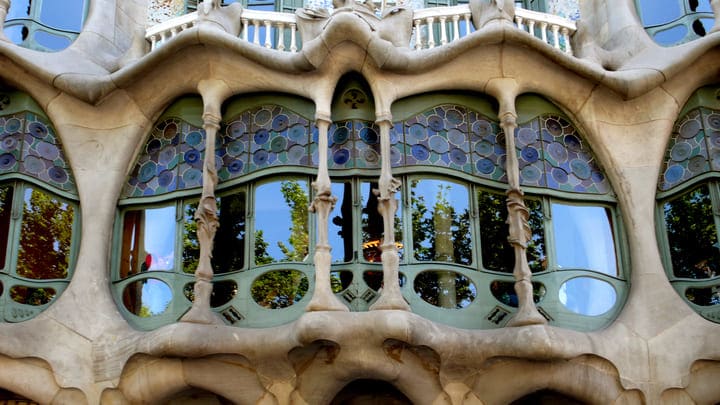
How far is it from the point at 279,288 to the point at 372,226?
50.3 inches

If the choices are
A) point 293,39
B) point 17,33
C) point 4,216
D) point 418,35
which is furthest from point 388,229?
point 17,33

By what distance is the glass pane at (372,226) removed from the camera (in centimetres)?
1112

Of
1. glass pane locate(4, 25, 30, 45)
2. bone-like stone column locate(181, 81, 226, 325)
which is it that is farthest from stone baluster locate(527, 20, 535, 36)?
glass pane locate(4, 25, 30, 45)

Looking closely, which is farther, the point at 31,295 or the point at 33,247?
the point at 33,247

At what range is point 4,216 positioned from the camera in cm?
1177

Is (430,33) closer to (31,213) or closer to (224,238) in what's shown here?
(224,238)

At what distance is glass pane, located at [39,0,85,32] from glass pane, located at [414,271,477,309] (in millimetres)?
5846

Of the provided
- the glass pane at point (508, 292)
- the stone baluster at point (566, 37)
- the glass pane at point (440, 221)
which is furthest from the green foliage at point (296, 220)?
the stone baluster at point (566, 37)

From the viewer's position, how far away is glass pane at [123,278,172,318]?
37.2 feet

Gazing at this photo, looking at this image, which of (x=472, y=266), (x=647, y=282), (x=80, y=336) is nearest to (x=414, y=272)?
(x=472, y=266)

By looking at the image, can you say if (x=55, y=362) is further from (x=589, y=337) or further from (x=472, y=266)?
(x=589, y=337)

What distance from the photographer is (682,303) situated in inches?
439

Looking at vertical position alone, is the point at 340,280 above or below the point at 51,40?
below

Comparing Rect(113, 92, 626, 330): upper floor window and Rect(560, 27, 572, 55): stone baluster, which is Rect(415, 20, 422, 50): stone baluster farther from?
Rect(560, 27, 572, 55): stone baluster
